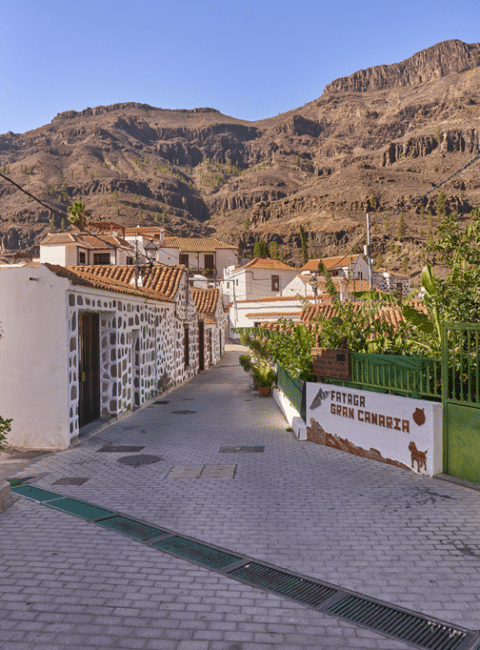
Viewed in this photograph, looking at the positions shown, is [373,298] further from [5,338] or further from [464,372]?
[5,338]

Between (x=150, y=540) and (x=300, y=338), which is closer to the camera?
(x=150, y=540)

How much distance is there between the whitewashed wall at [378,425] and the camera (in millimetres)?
7414

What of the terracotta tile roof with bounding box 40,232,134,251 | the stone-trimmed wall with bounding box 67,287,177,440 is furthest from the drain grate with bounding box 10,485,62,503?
the terracotta tile roof with bounding box 40,232,134,251

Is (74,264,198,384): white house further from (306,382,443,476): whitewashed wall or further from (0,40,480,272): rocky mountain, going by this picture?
(0,40,480,272): rocky mountain

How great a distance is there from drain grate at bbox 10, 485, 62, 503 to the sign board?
214 inches

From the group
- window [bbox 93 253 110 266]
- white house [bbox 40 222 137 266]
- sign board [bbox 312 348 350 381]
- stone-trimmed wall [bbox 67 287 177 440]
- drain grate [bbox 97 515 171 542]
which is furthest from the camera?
window [bbox 93 253 110 266]

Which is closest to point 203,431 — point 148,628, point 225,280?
point 148,628

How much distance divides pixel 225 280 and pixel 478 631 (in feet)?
212

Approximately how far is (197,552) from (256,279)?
6093 centimetres

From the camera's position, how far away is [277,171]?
16450cm

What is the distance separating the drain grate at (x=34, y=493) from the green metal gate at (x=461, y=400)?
19.0ft

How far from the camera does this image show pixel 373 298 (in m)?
11.0

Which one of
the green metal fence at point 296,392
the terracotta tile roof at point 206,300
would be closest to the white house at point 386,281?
the terracotta tile roof at point 206,300

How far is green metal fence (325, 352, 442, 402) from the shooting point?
25.2ft
